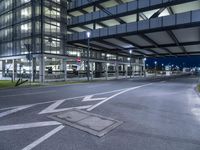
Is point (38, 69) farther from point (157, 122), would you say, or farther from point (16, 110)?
point (157, 122)

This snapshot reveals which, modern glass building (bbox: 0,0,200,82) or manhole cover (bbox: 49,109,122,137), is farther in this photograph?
modern glass building (bbox: 0,0,200,82)

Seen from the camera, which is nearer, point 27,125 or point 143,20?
point 27,125

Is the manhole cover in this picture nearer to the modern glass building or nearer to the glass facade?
the modern glass building

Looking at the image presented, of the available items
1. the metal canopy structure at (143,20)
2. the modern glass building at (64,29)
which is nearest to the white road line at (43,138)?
the modern glass building at (64,29)

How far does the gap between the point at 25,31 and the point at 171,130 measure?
31814 mm

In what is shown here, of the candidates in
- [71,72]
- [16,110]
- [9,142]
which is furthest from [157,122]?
[71,72]

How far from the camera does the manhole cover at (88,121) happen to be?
17.5 ft

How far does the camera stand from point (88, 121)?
20.1 ft

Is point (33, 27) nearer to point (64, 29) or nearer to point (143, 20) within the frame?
point (64, 29)

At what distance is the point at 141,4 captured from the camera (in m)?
28.6

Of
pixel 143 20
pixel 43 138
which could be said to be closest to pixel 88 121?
pixel 43 138

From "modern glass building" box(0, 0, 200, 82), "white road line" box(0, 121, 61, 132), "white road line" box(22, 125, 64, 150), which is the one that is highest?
"modern glass building" box(0, 0, 200, 82)

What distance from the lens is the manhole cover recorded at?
533 centimetres

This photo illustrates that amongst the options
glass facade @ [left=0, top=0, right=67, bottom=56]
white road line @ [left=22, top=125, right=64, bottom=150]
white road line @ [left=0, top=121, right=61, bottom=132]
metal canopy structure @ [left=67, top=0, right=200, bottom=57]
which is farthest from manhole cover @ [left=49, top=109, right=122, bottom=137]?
glass facade @ [left=0, top=0, right=67, bottom=56]
